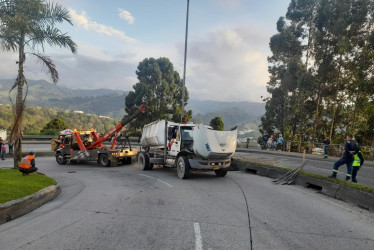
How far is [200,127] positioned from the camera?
1036cm

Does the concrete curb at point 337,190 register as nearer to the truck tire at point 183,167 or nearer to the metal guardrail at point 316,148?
the truck tire at point 183,167

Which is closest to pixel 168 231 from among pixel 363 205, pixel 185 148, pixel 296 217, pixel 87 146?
pixel 296 217

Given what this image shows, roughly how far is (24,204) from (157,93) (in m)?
39.3

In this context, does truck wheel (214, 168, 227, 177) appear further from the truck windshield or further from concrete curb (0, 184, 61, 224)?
concrete curb (0, 184, 61, 224)

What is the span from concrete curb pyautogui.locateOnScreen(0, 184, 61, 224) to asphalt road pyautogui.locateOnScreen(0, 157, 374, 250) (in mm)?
192

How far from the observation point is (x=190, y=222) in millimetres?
5285

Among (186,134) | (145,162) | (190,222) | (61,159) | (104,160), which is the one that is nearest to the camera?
(190,222)

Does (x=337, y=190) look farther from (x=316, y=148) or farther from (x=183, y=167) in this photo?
(x=316, y=148)

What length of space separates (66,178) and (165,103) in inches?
1281

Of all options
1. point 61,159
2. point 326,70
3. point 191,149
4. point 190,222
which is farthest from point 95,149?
point 326,70

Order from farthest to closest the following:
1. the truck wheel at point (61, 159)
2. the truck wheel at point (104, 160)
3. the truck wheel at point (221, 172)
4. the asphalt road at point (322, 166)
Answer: the truck wheel at point (61, 159)
the truck wheel at point (104, 160)
the truck wheel at point (221, 172)
the asphalt road at point (322, 166)

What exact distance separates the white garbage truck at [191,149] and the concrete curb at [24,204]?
5.12 metres

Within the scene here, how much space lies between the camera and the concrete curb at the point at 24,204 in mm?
5669

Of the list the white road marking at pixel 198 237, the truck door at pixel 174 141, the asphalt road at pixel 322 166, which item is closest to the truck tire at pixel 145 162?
the truck door at pixel 174 141
